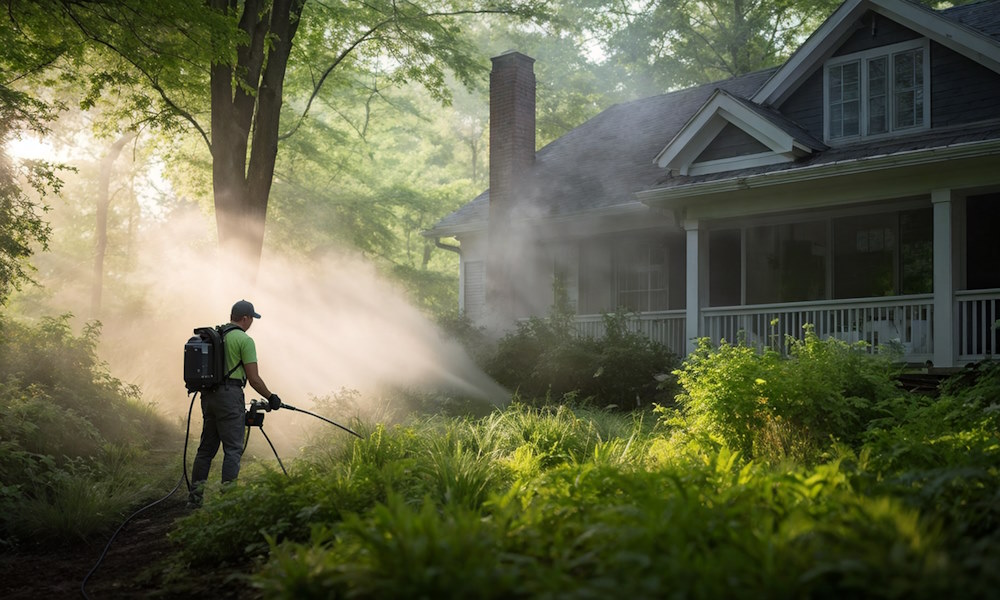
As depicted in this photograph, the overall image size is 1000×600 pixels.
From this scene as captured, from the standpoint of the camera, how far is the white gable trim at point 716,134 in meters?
14.4

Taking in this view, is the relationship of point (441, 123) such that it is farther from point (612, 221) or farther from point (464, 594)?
point (464, 594)

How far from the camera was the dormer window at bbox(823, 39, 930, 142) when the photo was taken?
14.1 meters

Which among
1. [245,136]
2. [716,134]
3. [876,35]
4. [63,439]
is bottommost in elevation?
[63,439]

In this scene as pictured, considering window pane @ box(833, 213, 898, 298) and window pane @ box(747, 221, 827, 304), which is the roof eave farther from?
window pane @ box(833, 213, 898, 298)

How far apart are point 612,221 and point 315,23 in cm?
710

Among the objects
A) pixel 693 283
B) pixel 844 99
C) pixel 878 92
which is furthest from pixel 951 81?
pixel 693 283

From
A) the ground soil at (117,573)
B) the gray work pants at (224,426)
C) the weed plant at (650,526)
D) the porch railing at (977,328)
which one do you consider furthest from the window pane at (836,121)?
the ground soil at (117,573)

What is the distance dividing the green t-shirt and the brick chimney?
11.0 m

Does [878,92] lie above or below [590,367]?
above

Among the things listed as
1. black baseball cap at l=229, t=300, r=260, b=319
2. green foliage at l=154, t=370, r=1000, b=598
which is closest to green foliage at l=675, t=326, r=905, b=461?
green foliage at l=154, t=370, r=1000, b=598

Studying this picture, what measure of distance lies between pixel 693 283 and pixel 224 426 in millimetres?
9254

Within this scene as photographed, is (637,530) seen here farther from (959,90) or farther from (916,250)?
(916,250)

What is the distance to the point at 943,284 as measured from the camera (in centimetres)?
1246

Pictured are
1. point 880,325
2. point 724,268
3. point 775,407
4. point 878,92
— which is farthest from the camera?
point 724,268
